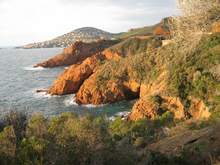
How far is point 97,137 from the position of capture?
1359 cm

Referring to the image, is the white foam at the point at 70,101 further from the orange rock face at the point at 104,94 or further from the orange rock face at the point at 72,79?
the orange rock face at the point at 72,79

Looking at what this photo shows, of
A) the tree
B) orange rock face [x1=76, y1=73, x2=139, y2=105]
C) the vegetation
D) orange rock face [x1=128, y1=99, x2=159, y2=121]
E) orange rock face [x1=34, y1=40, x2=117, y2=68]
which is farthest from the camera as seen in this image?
orange rock face [x1=34, y1=40, x2=117, y2=68]

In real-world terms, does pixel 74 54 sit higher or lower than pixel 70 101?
higher

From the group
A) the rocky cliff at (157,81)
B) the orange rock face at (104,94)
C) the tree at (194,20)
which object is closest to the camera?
the tree at (194,20)

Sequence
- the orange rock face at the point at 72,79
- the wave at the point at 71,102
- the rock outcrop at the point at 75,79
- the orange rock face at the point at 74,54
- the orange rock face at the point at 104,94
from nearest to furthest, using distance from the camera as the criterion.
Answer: the wave at the point at 71,102
the orange rock face at the point at 104,94
the rock outcrop at the point at 75,79
the orange rock face at the point at 72,79
the orange rock face at the point at 74,54

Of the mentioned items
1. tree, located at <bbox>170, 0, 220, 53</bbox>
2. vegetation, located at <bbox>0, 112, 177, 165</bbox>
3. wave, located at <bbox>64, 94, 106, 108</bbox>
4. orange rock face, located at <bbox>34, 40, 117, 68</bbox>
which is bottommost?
wave, located at <bbox>64, 94, 106, 108</bbox>

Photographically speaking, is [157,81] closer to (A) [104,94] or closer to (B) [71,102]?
(A) [104,94]

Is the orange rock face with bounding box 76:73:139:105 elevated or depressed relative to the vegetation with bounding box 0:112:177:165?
depressed

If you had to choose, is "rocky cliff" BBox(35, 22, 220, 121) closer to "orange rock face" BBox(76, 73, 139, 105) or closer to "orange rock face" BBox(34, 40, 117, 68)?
"orange rock face" BBox(76, 73, 139, 105)

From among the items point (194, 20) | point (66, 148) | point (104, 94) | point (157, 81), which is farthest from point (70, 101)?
point (66, 148)

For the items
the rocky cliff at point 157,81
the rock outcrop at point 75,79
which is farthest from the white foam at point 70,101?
the rock outcrop at point 75,79

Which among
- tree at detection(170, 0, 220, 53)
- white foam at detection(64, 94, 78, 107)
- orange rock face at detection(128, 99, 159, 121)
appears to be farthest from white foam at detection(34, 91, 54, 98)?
tree at detection(170, 0, 220, 53)

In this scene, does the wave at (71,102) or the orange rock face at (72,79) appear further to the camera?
the orange rock face at (72,79)

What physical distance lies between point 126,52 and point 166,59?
108ft
